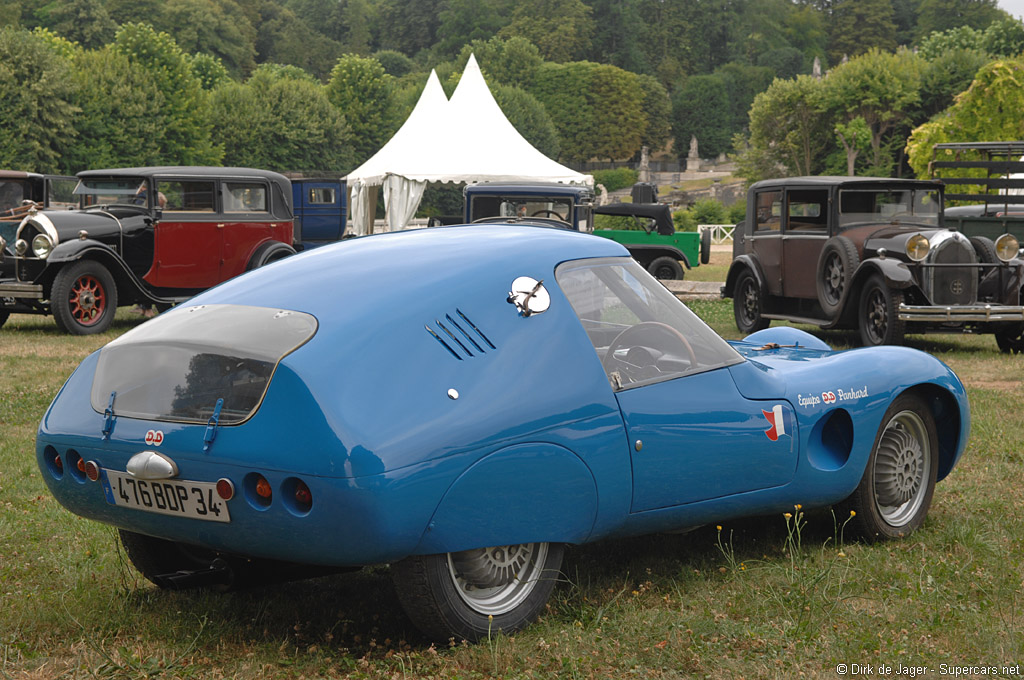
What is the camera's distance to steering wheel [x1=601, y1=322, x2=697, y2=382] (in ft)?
13.2

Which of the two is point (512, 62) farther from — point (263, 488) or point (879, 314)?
point (263, 488)

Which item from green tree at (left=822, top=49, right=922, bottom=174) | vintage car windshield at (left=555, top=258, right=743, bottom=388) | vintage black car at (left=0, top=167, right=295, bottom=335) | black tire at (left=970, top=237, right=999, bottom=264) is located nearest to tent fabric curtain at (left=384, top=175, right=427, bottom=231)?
vintage black car at (left=0, top=167, right=295, bottom=335)

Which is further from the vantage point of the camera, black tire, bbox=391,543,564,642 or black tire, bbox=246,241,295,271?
black tire, bbox=246,241,295,271

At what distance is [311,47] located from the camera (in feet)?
433

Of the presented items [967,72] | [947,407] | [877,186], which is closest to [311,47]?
[967,72]

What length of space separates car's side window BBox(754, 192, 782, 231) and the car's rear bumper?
8.88ft

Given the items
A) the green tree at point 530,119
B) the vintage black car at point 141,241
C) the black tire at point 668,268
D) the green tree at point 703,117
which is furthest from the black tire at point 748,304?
the green tree at point 703,117

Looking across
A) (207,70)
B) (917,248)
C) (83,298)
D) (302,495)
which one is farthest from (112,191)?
(207,70)

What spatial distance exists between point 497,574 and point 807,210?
1146 centimetres

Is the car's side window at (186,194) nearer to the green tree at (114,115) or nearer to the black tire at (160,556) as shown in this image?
the black tire at (160,556)

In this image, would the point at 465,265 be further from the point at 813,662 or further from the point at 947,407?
the point at 947,407

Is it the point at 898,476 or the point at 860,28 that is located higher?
the point at 860,28

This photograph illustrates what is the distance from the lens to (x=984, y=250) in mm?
13281

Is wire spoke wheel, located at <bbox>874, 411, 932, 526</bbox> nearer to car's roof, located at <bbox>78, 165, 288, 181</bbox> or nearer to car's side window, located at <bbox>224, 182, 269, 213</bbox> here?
car's roof, located at <bbox>78, 165, 288, 181</bbox>
